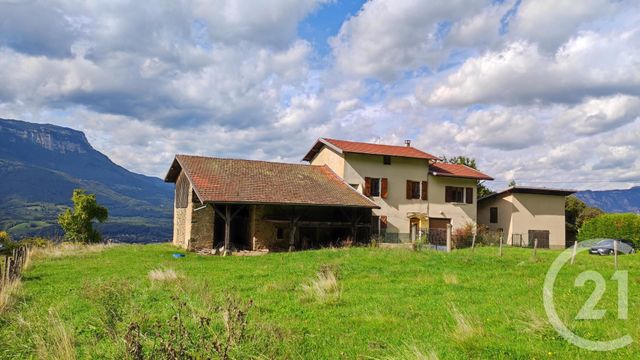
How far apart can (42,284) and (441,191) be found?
26675 mm

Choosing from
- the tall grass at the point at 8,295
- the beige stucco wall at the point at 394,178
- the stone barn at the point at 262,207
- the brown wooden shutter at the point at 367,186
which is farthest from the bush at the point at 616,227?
the tall grass at the point at 8,295

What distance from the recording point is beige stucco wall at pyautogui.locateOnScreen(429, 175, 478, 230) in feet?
111

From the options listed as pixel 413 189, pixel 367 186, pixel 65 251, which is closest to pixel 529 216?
pixel 413 189

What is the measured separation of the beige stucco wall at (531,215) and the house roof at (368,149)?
22.8ft

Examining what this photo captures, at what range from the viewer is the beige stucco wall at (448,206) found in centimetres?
3381

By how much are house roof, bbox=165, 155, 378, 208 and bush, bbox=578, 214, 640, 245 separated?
17700 millimetres

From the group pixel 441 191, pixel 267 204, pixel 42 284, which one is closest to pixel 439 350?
pixel 42 284

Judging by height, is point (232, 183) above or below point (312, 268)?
above

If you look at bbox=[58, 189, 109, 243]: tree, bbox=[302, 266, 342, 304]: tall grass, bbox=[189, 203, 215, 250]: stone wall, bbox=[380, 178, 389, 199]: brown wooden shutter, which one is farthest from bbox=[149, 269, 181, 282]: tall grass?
bbox=[58, 189, 109, 243]: tree

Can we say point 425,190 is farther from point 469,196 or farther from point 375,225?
point 375,225

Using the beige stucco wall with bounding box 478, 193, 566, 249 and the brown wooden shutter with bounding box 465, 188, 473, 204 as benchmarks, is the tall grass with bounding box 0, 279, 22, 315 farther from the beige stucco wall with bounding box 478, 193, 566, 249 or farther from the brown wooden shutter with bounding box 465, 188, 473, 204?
the beige stucco wall with bounding box 478, 193, 566, 249

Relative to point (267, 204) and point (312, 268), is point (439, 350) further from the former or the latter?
point (267, 204)

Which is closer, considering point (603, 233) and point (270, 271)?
point (270, 271)

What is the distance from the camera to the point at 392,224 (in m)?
32.3
